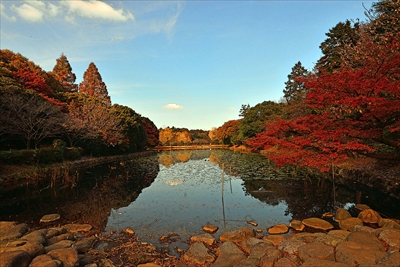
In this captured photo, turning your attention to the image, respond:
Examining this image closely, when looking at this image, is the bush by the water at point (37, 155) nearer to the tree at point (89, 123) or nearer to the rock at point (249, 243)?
the tree at point (89, 123)

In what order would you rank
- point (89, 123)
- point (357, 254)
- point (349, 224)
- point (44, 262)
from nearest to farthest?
point (44, 262)
point (357, 254)
point (349, 224)
point (89, 123)

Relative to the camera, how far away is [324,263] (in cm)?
469

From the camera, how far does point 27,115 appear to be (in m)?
19.5

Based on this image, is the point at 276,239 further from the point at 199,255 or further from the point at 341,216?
the point at 341,216

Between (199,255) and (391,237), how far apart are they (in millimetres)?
4592

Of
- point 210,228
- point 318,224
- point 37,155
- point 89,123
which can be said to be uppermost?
point 89,123

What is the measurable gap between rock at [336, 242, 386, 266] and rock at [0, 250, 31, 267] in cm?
623

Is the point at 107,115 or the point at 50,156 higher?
the point at 107,115

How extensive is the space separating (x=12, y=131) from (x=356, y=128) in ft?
74.6

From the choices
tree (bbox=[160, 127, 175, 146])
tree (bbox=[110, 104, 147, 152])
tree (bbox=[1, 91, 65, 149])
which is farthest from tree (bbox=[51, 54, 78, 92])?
tree (bbox=[160, 127, 175, 146])

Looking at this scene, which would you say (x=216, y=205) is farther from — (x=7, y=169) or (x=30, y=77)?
(x=30, y=77)

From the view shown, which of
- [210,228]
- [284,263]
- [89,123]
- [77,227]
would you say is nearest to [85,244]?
[77,227]

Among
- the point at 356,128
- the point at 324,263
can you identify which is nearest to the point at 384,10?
the point at 356,128

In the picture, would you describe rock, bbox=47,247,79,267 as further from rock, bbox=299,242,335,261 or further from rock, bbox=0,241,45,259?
rock, bbox=299,242,335,261
